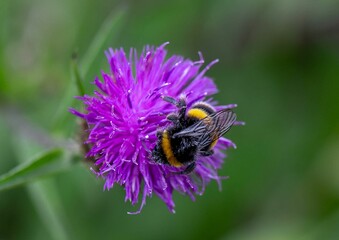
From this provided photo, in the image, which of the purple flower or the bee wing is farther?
the purple flower

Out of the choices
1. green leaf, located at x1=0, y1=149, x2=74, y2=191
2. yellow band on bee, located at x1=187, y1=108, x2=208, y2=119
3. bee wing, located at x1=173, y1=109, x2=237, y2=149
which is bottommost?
bee wing, located at x1=173, y1=109, x2=237, y2=149

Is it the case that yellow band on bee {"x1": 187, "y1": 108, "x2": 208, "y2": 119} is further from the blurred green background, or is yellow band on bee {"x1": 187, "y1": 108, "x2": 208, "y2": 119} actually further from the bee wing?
the blurred green background

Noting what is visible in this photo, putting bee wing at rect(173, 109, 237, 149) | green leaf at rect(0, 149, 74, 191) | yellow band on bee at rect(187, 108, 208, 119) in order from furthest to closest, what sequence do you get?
green leaf at rect(0, 149, 74, 191), yellow band on bee at rect(187, 108, 208, 119), bee wing at rect(173, 109, 237, 149)

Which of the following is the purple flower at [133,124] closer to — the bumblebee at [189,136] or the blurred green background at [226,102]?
the bumblebee at [189,136]

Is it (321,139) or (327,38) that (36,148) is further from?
(327,38)

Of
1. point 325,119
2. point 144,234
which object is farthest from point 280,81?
point 144,234

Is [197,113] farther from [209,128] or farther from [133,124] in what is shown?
[133,124]

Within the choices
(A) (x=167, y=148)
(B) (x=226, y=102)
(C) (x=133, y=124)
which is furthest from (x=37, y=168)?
(B) (x=226, y=102)

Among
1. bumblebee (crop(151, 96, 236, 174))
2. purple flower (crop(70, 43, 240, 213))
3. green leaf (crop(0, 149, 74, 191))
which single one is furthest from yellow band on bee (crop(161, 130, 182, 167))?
green leaf (crop(0, 149, 74, 191))
